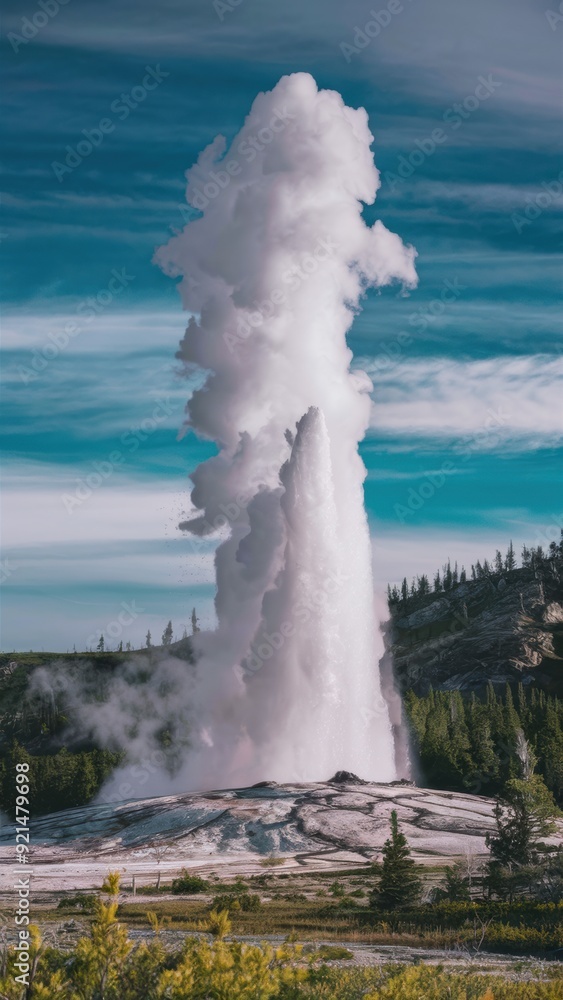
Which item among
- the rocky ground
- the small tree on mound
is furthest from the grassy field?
the rocky ground

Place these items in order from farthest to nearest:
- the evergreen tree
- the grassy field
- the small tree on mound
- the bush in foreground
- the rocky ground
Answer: the rocky ground
the evergreen tree
the small tree on mound
the grassy field
the bush in foreground

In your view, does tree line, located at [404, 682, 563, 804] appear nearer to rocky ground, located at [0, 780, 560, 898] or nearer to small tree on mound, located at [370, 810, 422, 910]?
rocky ground, located at [0, 780, 560, 898]

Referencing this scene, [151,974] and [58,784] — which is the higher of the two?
[151,974]

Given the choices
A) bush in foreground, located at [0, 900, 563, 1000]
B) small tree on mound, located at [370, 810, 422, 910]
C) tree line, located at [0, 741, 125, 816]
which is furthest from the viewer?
tree line, located at [0, 741, 125, 816]

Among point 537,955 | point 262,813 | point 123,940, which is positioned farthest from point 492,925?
point 262,813

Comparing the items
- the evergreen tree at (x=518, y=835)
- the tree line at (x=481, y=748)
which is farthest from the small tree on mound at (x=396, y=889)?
the tree line at (x=481, y=748)

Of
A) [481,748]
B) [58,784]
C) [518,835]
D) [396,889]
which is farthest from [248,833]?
[481,748]

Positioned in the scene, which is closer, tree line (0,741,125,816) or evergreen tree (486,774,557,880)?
evergreen tree (486,774,557,880)

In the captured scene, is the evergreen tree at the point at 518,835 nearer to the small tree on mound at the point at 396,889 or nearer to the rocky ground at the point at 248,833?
the small tree on mound at the point at 396,889

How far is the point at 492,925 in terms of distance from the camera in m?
34.0

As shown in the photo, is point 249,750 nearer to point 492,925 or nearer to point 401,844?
point 401,844

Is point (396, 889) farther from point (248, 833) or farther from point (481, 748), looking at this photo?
point (481, 748)

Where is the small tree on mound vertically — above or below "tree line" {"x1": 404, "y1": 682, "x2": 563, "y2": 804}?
below

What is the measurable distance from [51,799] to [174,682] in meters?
42.1
